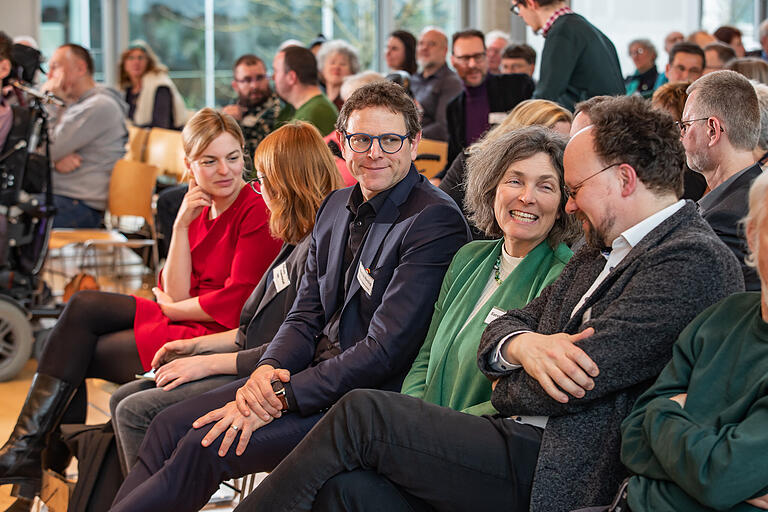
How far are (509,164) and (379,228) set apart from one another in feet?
1.37

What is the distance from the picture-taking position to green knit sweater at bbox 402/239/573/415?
6.87ft

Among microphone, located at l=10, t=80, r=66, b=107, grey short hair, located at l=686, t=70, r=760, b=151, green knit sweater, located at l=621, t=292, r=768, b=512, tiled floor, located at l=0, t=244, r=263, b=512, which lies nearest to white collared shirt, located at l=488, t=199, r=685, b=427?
green knit sweater, located at l=621, t=292, r=768, b=512

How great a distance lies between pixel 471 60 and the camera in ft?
17.9

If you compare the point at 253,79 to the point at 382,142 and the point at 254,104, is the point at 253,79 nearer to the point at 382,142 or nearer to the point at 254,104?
the point at 254,104

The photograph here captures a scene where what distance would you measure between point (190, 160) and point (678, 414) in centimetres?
207

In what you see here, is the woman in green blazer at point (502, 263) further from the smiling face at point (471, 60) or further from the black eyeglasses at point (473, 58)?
the black eyeglasses at point (473, 58)

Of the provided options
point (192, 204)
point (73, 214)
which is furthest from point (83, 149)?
point (192, 204)

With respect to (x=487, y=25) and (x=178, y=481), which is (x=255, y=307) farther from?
(x=487, y=25)

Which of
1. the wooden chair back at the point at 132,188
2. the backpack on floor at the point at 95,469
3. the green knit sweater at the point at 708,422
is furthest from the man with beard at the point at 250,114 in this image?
the green knit sweater at the point at 708,422

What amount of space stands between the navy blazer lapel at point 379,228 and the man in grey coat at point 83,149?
379cm

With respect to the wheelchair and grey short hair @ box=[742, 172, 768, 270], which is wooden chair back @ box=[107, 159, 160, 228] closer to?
the wheelchair

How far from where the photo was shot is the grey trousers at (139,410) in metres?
2.56

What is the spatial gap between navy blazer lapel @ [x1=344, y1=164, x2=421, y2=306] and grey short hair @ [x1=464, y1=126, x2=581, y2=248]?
207mm

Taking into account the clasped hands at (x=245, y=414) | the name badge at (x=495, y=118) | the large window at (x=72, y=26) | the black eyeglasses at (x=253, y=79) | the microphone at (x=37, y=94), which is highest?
the large window at (x=72, y=26)
